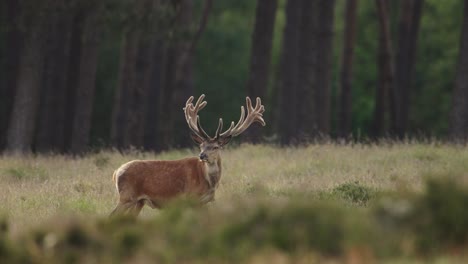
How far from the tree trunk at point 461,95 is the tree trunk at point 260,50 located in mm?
5579

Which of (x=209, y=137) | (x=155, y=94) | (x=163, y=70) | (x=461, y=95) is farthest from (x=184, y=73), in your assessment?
(x=209, y=137)

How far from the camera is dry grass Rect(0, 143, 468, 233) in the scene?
57.6ft

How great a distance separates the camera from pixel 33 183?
20.5 meters

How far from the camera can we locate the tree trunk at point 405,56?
36.7m

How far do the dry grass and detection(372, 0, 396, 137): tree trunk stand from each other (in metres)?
9.21

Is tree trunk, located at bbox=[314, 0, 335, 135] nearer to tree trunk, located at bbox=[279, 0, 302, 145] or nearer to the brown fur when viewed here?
tree trunk, located at bbox=[279, 0, 302, 145]

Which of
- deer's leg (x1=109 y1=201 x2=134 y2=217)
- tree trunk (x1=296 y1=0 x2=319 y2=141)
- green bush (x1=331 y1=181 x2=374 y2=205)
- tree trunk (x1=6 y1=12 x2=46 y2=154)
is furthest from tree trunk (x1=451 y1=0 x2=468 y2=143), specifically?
deer's leg (x1=109 y1=201 x2=134 y2=217)

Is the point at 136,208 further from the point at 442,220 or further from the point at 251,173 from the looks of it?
the point at 442,220

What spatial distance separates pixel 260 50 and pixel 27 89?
6.31m

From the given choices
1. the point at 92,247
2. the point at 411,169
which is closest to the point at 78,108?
the point at 411,169

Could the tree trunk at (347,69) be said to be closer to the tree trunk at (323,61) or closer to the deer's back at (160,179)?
the tree trunk at (323,61)

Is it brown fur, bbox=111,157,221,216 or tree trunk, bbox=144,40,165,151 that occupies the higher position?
brown fur, bbox=111,157,221,216

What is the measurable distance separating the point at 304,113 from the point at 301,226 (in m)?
20.2

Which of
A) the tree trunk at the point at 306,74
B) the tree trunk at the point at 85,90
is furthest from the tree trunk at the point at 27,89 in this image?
the tree trunk at the point at 306,74
